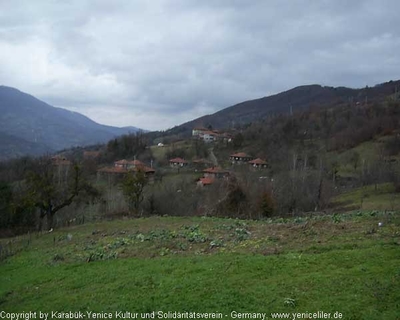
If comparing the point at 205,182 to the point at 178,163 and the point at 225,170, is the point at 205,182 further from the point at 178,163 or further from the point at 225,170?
the point at 178,163

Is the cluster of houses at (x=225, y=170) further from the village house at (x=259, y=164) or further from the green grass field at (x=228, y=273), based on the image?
the green grass field at (x=228, y=273)

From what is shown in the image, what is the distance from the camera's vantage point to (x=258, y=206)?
148 feet

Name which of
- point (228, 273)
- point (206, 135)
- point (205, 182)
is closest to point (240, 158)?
point (205, 182)

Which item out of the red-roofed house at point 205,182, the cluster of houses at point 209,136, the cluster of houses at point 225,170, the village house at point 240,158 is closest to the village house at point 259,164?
the cluster of houses at point 225,170

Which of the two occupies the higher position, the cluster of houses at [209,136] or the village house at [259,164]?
the cluster of houses at [209,136]

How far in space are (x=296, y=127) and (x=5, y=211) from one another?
10778 cm

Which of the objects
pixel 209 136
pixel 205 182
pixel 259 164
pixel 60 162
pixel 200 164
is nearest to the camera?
pixel 205 182

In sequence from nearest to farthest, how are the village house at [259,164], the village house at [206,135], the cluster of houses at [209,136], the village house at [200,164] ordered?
the village house at [259,164]
the village house at [200,164]
the cluster of houses at [209,136]
the village house at [206,135]

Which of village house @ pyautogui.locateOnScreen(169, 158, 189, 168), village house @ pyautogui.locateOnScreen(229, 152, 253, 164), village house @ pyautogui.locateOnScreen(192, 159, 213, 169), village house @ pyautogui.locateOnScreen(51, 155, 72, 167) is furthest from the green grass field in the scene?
village house @ pyautogui.locateOnScreen(229, 152, 253, 164)

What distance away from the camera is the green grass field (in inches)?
393

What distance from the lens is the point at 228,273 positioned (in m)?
12.6

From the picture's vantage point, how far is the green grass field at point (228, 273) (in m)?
9.98

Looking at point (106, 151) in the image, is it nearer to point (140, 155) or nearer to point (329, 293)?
point (140, 155)

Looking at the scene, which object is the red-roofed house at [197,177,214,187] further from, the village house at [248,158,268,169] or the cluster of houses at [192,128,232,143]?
the cluster of houses at [192,128,232,143]
